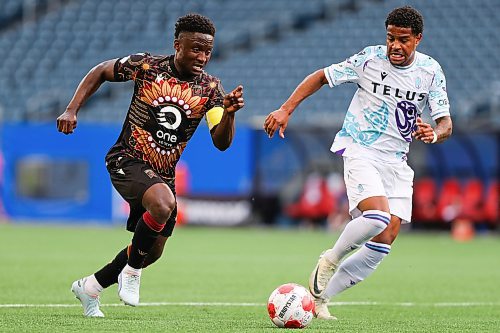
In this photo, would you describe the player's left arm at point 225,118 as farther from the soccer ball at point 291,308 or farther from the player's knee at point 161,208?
the soccer ball at point 291,308

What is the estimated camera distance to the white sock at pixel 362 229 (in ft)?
25.2

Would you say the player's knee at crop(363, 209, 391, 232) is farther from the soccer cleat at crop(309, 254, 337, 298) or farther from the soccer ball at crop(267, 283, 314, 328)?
the soccer ball at crop(267, 283, 314, 328)

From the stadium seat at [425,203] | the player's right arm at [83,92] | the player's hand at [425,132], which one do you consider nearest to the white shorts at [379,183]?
the player's hand at [425,132]

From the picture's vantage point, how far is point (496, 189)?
73.1 ft

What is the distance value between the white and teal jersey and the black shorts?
1.43 meters

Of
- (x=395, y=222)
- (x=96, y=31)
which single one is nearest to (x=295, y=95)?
(x=395, y=222)

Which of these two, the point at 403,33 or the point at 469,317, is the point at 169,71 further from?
the point at 469,317

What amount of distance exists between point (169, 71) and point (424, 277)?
5712mm

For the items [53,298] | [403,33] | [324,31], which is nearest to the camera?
[403,33]

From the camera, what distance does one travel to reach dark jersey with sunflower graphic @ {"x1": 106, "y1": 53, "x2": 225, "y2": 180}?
7742mm

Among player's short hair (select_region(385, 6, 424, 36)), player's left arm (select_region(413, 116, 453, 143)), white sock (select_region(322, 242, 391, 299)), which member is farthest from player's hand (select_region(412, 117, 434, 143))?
white sock (select_region(322, 242, 391, 299))

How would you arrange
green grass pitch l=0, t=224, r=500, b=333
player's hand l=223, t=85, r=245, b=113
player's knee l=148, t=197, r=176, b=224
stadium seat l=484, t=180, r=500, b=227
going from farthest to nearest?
stadium seat l=484, t=180, r=500, b=227, green grass pitch l=0, t=224, r=500, b=333, player's knee l=148, t=197, r=176, b=224, player's hand l=223, t=85, r=245, b=113

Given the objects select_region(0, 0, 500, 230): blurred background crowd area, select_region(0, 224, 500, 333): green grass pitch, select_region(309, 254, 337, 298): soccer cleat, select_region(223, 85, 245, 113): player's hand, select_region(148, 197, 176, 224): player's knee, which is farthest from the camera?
select_region(0, 0, 500, 230): blurred background crowd area

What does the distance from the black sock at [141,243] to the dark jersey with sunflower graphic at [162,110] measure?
0.49 meters
